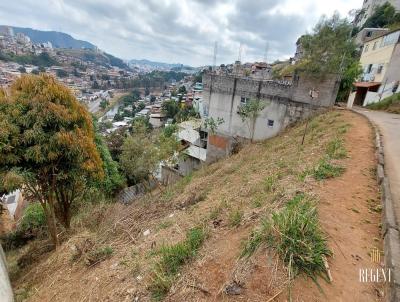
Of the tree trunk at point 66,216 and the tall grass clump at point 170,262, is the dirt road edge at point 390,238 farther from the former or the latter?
the tree trunk at point 66,216

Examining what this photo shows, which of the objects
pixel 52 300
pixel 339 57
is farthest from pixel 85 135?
pixel 339 57

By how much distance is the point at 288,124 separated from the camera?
13250 mm

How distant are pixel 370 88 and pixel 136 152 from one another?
2059 centimetres

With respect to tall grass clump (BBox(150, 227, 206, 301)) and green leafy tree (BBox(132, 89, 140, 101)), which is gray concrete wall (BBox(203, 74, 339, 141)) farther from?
green leafy tree (BBox(132, 89, 140, 101))

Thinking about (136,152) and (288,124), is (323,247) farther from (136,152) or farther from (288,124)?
(136,152)

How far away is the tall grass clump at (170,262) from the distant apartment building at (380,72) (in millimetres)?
17852

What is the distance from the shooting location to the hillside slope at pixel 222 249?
247 cm

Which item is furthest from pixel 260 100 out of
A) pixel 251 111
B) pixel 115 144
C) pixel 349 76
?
pixel 115 144

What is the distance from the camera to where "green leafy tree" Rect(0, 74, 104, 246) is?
15.7 feet

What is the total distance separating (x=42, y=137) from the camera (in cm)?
496

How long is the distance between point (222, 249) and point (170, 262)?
73 cm

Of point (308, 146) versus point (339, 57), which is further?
point (339, 57)
